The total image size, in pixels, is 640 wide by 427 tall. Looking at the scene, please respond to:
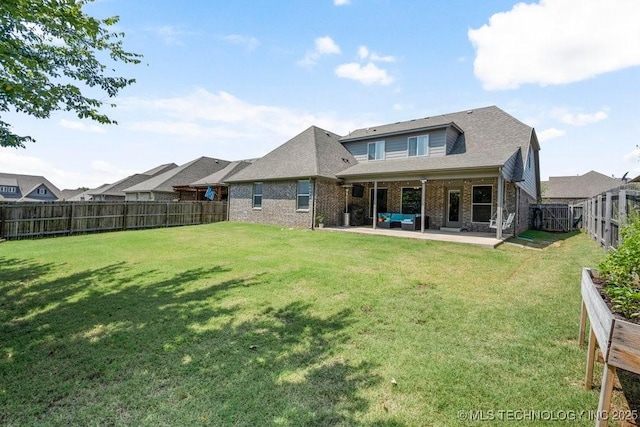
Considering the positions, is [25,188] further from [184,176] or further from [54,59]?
[54,59]

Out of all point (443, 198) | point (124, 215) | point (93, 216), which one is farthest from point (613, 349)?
point (124, 215)

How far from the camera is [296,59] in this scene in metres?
12.0

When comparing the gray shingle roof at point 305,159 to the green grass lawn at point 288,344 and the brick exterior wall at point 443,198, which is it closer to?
the brick exterior wall at point 443,198

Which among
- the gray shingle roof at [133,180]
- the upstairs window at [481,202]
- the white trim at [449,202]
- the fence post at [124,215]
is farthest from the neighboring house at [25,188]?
the upstairs window at [481,202]

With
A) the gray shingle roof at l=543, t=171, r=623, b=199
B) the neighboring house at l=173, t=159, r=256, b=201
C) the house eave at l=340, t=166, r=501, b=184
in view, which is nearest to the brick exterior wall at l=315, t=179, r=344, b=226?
the house eave at l=340, t=166, r=501, b=184

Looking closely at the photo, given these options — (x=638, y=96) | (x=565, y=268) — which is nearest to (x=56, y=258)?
(x=565, y=268)

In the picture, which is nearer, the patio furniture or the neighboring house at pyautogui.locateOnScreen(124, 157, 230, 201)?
the patio furniture

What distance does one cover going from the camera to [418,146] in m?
15.9

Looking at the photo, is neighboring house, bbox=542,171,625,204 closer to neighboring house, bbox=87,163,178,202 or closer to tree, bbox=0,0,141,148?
tree, bbox=0,0,141,148

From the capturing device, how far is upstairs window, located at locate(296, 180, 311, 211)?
51.4 ft

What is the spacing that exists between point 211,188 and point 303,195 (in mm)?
11358

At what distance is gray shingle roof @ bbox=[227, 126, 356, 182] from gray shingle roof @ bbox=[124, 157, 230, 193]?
1021 centimetres

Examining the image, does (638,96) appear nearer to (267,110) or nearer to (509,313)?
(509,313)

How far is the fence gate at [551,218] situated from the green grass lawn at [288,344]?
12844 mm
